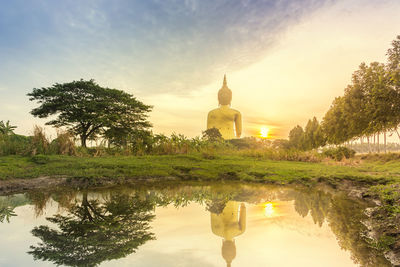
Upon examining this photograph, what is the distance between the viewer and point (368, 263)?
325 centimetres

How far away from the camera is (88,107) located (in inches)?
706

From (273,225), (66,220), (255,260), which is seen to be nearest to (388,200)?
(273,225)

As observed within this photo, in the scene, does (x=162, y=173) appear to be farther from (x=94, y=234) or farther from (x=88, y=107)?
(x=88, y=107)

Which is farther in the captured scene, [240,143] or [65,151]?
[240,143]

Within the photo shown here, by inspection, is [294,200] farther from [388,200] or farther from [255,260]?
[255,260]

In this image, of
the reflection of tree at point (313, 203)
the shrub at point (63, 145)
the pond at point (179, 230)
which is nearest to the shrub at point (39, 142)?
the shrub at point (63, 145)

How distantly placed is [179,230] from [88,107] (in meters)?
15.8

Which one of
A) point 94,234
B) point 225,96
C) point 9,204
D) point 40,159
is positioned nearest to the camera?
point 94,234

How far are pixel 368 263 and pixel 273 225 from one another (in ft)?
5.76

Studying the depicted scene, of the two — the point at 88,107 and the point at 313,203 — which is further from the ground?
the point at 88,107

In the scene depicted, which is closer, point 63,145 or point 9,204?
point 9,204

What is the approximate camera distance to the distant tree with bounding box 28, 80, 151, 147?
721 inches

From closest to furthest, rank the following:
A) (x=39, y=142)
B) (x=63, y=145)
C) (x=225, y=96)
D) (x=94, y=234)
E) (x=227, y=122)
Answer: (x=94, y=234)
(x=39, y=142)
(x=63, y=145)
(x=227, y=122)
(x=225, y=96)

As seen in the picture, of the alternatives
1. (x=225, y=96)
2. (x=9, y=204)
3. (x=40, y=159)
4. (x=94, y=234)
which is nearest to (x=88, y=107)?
(x=40, y=159)
